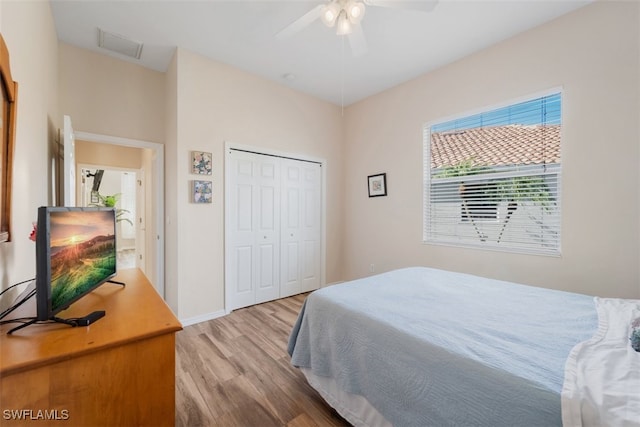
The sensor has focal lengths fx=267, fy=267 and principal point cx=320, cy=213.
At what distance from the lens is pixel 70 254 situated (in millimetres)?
1045

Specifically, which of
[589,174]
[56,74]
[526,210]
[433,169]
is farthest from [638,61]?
[56,74]

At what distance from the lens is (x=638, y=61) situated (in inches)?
74.9

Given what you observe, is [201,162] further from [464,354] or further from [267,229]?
[464,354]

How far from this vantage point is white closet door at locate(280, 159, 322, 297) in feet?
11.9

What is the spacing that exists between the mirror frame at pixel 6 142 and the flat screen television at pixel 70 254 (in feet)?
0.68

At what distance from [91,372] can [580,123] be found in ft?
11.0

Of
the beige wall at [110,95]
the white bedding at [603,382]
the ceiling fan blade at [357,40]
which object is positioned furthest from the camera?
the beige wall at [110,95]

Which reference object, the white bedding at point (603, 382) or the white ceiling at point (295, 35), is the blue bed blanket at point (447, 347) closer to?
the white bedding at point (603, 382)

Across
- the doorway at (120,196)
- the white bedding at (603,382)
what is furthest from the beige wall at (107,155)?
the white bedding at (603,382)

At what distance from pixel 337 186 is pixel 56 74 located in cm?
332

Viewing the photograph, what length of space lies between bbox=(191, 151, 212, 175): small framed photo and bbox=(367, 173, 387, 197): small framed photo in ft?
6.96

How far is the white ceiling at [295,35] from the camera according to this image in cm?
217

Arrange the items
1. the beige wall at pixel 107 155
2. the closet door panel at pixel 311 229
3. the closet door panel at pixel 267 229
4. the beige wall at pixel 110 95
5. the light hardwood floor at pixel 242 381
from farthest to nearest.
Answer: the beige wall at pixel 107 155 < the closet door panel at pixel 311 229 < the closet door panel at pixel 267 229 < the beige wall at pixel 110 95 < the light hardwood floor at pixel 242 381

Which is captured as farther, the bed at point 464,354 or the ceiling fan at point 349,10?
the ceiling fan at point 349,10
